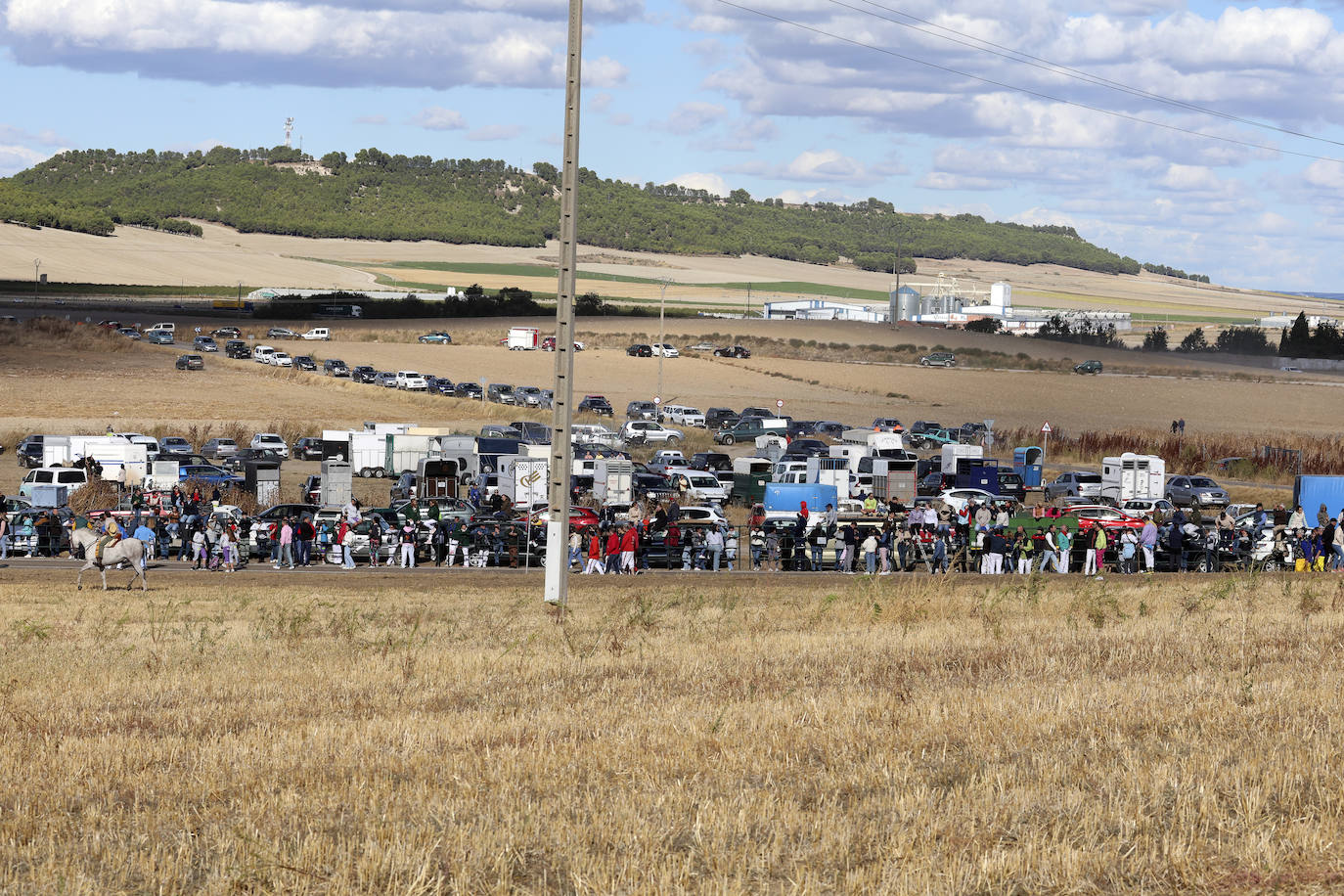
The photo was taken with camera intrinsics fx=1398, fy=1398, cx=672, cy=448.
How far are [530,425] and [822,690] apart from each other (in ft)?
153

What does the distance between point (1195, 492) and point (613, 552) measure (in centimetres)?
2730

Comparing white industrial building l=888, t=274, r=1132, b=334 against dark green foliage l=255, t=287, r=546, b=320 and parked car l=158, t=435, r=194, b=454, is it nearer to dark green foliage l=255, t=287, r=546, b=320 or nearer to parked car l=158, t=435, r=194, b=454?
dark green foliage l=255, t=287, r=546, b=320

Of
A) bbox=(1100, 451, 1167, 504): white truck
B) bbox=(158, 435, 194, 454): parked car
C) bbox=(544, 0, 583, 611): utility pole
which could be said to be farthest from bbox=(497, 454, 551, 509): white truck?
bbox=(1100, 451, 1167, 504): white truck

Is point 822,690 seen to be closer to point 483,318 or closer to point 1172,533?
point 1172,533

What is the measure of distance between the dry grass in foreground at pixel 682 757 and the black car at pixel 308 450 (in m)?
39.3

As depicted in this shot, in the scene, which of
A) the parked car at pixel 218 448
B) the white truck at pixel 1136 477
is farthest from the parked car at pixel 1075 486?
the parked car at pixel 218 448

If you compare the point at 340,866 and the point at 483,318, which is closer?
the point at 340,866

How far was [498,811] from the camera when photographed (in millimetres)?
8117

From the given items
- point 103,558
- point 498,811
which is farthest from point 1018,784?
point 103,558

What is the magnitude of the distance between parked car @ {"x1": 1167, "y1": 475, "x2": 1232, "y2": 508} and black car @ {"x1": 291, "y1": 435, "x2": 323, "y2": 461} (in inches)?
1276

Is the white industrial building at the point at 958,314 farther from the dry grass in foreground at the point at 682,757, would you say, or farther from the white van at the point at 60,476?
the dry grass in foreground at the point at 682,757

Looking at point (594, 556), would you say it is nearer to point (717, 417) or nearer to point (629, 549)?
point (629, 549)

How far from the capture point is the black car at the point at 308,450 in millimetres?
56562

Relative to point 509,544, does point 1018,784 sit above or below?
above
